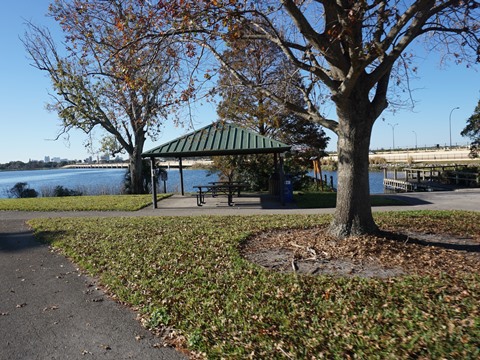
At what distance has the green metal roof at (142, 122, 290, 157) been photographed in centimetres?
1520

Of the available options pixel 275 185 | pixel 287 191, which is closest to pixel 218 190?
pixel 287 191

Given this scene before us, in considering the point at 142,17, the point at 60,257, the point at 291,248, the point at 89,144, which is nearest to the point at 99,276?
the point at 60,257

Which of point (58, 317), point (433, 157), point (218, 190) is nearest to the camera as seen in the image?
point (58, 317)

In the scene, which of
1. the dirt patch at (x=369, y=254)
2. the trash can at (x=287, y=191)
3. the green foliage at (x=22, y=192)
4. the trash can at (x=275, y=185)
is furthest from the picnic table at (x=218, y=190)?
the green foliage at (x=22, y=192)

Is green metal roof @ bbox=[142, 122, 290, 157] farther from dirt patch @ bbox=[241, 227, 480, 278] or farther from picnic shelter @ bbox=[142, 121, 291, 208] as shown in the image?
dirt patch @ bbox=[241, 227, 480, 278]

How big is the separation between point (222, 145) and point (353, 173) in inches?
339

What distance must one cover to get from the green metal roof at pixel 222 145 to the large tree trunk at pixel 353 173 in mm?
7510

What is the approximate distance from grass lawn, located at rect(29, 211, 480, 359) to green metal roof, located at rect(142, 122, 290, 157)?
7.35 m

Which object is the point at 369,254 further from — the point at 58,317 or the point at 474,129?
the point at 474,129

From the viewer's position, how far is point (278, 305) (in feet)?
15.8

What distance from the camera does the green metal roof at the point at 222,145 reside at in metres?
15.2

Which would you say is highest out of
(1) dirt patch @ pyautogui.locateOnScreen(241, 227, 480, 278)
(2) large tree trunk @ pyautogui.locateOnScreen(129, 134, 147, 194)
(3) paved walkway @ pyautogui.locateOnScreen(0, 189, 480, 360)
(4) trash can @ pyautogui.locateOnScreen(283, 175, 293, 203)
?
(2) large tree trunk @ pyautogui.locateOnScreen(129, 134, 147, 194)

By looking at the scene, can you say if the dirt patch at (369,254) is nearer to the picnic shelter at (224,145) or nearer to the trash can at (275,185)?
the picnic shelter at (224,145)

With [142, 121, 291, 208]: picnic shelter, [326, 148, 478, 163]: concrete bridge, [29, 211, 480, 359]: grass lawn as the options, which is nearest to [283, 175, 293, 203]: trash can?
[142, 121, 291, 208]: picnic shelter
